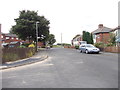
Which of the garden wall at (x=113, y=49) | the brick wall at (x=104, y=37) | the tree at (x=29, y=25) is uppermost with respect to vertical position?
the tree at (x=29, y=25)

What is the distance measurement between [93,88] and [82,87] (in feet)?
1.26

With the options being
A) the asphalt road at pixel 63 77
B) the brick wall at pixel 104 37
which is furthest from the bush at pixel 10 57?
the brick wall at pixel 104 37

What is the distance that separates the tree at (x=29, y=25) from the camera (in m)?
29.4

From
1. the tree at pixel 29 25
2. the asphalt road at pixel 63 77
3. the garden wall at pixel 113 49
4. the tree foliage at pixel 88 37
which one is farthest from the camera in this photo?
the tree foliage at pixel 88 37

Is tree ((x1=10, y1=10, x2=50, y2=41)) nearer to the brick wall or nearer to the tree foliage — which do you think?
the brick wall

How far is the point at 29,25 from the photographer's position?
2983cm

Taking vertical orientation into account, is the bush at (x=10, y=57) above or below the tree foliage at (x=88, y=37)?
below

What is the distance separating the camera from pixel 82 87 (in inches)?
174

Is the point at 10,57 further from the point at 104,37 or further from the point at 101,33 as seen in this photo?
the point at 101,33

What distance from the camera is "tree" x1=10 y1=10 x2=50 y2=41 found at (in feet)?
96.5

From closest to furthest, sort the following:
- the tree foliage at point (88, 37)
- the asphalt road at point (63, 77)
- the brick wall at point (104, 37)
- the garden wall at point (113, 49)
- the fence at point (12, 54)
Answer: the asphalt road at point (63, 77)
the fence at point (12, 54)
the garden wall at point (113, 49)
the brick wall at point (104, 37)
the tree foliage at point (88, 37)

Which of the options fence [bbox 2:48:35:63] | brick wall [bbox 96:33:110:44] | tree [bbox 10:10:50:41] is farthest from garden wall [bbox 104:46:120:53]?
tree [bbox 10:10:50:41]

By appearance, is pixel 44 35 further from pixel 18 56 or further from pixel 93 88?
pixel 93 88

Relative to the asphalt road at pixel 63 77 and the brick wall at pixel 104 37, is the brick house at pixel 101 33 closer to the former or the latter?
the brick wall at pixel 104 37
